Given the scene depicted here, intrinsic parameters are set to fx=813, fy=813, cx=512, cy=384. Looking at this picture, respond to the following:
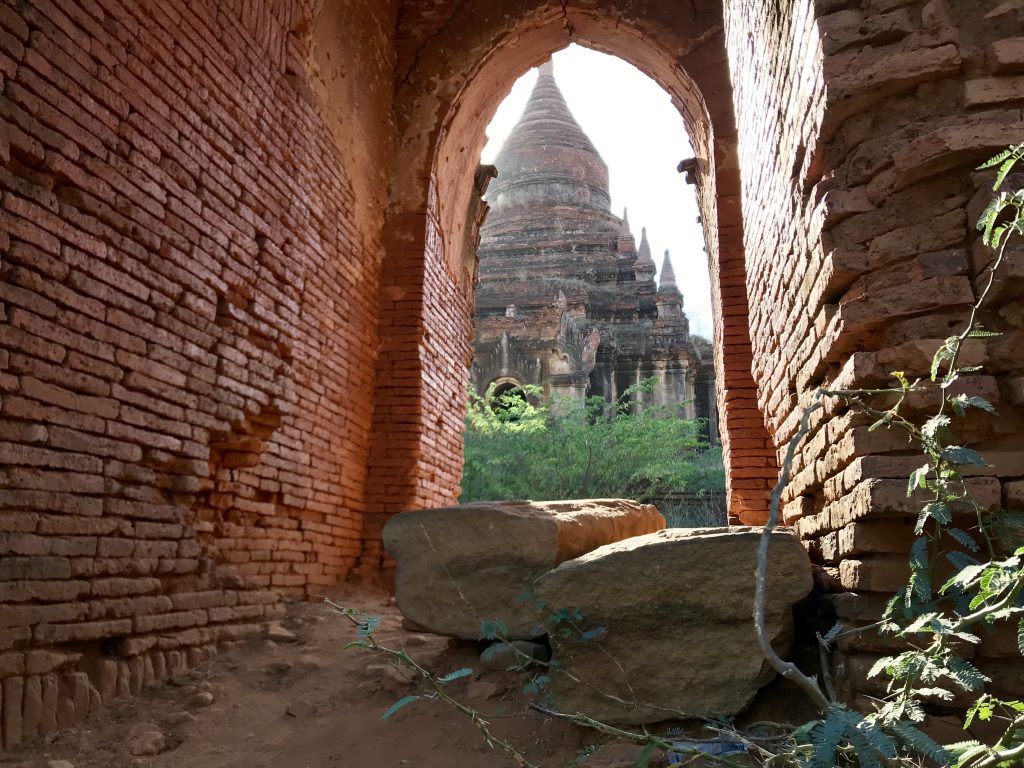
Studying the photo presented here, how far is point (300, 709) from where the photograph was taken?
12.7ft

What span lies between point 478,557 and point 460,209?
17.3ft

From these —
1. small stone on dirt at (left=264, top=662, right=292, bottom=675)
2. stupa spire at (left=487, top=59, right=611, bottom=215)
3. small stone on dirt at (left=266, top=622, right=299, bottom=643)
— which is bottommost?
small stone on dirt at (left=264, top=662, right=292, bottom=675)

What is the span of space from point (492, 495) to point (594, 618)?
34.7 ft

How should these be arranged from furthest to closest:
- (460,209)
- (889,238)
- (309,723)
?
(460,209) → (309,723) → (889,238)

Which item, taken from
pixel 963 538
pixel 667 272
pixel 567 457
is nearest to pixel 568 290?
pixel 667 272

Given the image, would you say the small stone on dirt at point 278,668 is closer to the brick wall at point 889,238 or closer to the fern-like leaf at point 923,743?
the brick wall at point 889,238

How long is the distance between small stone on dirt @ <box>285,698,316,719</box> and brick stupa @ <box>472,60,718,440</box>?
13788 millimetres

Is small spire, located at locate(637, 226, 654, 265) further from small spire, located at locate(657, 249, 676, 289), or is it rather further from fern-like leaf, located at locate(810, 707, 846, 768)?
fern-like leaf, located at locate(810, 707, 846, 768)

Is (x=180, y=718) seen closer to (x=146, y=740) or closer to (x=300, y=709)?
(x=146, y=740)

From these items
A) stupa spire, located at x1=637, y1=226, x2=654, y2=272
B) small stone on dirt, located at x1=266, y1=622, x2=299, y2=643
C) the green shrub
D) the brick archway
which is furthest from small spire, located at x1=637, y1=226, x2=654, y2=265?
small stone on dirt, located at x1=266, y1=622, x2=299, y2=643

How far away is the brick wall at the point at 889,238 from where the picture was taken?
2434 mm

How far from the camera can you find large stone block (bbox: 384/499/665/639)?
382cm

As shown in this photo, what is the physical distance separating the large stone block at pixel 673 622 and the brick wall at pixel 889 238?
0.26 meters

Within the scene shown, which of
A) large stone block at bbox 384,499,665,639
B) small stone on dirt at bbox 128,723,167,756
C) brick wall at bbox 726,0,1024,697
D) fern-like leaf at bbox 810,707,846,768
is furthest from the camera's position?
large stone block at bbox 384,499,665,639
